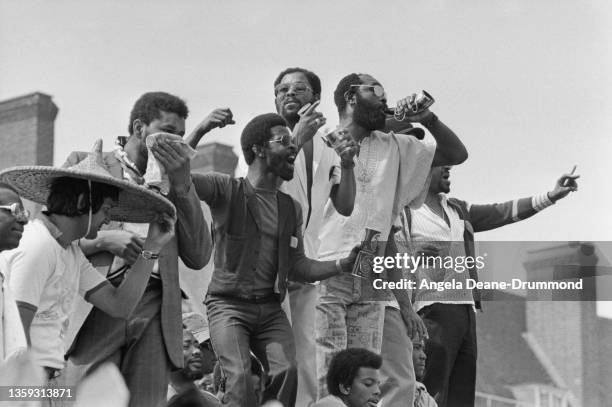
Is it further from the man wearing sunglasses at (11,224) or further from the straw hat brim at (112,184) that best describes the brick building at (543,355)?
the man wearing sunglasses at (11,224)

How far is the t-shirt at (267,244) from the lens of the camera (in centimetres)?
516

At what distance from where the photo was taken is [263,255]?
5.24m

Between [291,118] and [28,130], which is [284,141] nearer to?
[291,118]

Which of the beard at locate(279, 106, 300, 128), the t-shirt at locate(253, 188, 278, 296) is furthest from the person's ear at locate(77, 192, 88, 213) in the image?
the beard at locate(279, 106, 300, 128)

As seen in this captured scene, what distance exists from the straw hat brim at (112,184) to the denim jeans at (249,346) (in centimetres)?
65

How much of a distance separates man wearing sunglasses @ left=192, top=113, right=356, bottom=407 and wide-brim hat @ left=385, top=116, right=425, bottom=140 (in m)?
1.21

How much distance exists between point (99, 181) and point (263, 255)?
44.3 inches

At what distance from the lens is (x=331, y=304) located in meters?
5.70

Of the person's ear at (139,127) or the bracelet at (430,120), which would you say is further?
the bracelet at (430,120)

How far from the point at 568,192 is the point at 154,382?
153 inches

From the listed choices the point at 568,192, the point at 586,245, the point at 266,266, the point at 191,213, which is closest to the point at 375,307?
the point at 266,266

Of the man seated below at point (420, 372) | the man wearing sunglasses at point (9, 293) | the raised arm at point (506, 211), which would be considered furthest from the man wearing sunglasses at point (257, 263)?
the raised arm at point (506, 211)

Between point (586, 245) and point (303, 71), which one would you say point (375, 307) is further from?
point (586, 245)

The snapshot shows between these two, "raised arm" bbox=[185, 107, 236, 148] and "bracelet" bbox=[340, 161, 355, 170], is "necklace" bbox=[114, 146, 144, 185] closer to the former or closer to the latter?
"raised arm" bbox=[185, 107, 236, 148]
